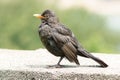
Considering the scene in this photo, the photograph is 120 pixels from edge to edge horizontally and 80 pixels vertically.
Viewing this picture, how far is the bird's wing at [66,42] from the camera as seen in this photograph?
8.92 m

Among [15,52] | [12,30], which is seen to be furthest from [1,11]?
[15,52]

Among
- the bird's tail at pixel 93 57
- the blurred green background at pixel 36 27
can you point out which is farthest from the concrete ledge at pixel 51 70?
the blurred green background at pixel 36 27

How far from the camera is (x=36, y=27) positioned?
11656 millimetres

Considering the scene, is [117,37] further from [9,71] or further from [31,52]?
[9,71]

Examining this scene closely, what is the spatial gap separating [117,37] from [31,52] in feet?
5.58

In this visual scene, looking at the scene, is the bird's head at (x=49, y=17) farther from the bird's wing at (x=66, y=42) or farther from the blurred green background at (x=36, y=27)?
the blurred green background at (x=36, y=27)

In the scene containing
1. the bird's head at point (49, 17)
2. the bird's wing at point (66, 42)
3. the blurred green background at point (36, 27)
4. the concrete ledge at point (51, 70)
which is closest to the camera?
the concrete ledge at point (51, 70)

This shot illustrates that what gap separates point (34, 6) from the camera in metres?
12.0

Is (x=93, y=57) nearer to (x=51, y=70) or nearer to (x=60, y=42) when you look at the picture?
(x=60, y=42)

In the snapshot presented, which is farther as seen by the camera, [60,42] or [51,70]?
[60,42]

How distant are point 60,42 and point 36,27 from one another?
2737 mm

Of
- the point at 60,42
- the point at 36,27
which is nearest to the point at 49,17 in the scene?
Result: the point at 60,42

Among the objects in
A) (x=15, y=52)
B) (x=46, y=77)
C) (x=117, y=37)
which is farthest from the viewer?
(x=117, y=37)

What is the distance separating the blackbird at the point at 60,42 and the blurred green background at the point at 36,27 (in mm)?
2138
